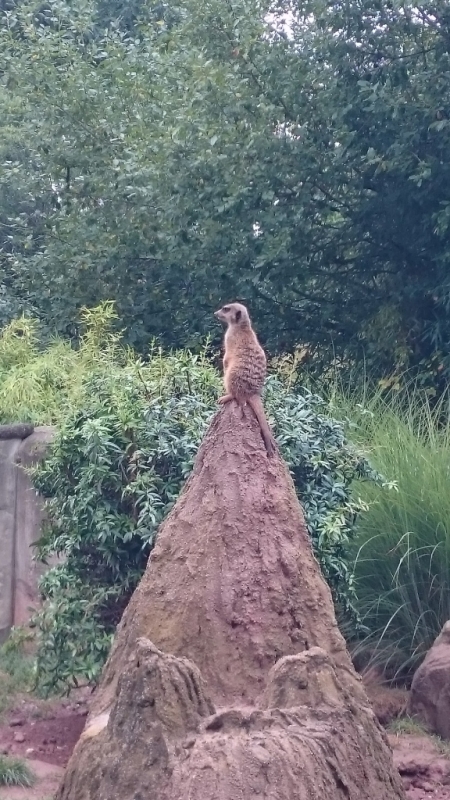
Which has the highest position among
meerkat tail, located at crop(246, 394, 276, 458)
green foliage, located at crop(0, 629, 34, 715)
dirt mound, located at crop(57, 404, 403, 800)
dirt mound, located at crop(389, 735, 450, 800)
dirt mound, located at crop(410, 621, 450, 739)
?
meerkat tail, located at crop(246, 394, 276, 458)

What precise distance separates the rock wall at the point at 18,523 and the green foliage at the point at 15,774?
201 cm

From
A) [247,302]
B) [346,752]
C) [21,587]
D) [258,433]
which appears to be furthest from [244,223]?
[346,752]

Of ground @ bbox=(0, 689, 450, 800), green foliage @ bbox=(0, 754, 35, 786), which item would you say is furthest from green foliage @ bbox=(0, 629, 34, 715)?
green foliage @ bbox=(0, 754, 35, 786)

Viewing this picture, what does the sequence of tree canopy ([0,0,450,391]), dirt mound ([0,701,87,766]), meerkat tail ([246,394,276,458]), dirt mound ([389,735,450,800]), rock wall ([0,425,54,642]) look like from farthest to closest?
tree canopy ([0,0,450,391])
rock wall ([0,425,54,642])
dirt mound ([0,701,87,766])
dirt mound ([389,735,450,800])
meerkat tail ([246,394,276,458])

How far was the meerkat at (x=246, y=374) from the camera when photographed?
4047 millimetres

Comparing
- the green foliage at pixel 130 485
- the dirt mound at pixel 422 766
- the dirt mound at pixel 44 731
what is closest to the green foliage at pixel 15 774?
the dirt mound at pixel 44 731

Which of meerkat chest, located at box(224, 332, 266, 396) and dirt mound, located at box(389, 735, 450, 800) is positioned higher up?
meerkat chest, located at box(224, 332, 266, 396)

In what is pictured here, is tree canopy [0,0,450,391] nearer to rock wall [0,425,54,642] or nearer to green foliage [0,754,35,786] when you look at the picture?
rock wall [0,425,54,642]

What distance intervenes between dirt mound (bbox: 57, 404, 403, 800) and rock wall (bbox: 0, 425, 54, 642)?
314 cm

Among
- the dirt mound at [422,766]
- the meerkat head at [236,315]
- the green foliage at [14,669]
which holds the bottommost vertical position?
the green foliage at [14,669]

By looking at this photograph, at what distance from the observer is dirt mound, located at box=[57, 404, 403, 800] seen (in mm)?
3008

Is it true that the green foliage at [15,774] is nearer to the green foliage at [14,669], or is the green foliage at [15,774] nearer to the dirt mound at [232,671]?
the green foliage at [14,669]

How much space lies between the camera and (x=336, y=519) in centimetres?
516

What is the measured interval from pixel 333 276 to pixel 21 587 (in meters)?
4.09
